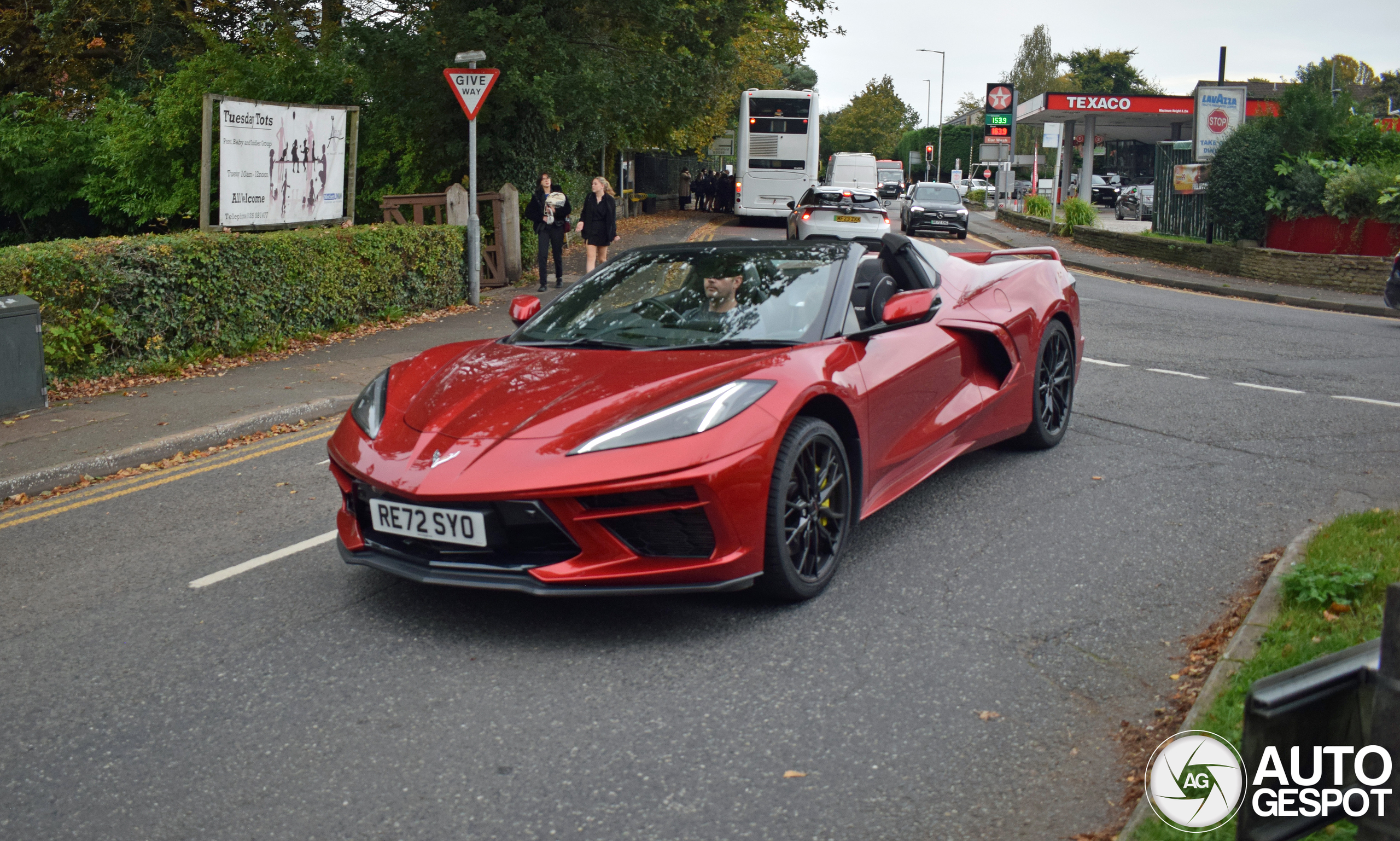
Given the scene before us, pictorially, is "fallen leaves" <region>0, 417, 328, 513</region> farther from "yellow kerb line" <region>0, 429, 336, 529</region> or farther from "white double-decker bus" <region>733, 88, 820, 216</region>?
"white double-decker bus" <region>733, 88, 820, 216</region>

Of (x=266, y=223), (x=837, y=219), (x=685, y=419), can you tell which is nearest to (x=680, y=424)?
(x=685, y=419)

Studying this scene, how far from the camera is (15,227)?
24547 mm

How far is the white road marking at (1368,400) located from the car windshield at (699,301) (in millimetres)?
5278

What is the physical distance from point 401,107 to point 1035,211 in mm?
24272

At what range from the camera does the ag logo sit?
254 cm

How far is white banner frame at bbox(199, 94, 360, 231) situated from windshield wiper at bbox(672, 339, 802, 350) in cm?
770

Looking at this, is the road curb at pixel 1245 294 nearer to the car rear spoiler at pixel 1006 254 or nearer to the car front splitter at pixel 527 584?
the car rear spoiler at pixel 1006 254

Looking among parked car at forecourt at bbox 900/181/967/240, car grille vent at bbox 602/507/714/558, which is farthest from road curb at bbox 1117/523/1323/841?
parked car at forecourt at bbox 900/181/967/240

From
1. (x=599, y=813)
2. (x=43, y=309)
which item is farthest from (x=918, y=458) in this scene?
(x=43, y=309)

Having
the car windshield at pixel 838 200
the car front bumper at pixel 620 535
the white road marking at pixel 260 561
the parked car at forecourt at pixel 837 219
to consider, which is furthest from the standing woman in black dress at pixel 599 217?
the car front bumper at pixel 620 535

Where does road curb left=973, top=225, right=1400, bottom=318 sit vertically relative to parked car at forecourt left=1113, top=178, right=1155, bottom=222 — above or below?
below

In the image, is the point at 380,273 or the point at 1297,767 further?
the point at 380,273

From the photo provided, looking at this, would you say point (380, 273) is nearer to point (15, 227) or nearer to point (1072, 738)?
point (1072, 738)

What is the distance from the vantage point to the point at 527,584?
3.89m
